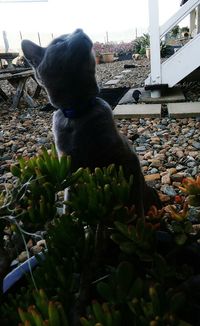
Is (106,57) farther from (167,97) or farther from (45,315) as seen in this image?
(45,315)

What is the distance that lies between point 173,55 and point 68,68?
423 centimetres

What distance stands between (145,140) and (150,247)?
2990 mm

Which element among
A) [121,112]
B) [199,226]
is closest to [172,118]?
[121,112]

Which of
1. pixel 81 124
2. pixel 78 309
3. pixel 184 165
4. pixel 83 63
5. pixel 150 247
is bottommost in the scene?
pixel 184 165

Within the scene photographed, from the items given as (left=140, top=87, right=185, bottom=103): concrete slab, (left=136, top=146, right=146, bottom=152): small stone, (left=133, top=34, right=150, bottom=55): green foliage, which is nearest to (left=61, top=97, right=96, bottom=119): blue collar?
(left=136, top=146, right=146, bottom=152): small stone

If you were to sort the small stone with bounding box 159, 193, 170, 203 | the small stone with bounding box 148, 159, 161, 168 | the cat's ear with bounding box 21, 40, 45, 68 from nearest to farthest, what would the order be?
1. the cat's ear with bounding box 21, 40, 45, 68
2. the small stone with bounding box 159, 193, 170, 203
3. the small stone with bounding box 148, 159, 161, 168

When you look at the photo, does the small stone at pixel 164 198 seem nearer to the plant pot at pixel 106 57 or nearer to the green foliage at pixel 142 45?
the green foliage at pixel 142 45

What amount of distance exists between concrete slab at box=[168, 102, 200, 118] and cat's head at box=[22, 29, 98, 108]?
3.05 m

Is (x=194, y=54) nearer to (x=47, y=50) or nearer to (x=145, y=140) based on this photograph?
(x=145, y=140)

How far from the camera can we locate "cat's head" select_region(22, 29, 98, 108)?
1.40 m

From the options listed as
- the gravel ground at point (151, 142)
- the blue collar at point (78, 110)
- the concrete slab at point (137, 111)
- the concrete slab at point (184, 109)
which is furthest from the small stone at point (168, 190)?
the concrete slab at point (137, 111)

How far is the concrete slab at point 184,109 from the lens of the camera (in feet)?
14.2

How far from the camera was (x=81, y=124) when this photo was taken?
1.46 m

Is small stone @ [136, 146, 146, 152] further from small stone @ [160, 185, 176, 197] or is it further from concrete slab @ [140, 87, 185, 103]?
concrete slab @ [140, 87, 185, 103]
